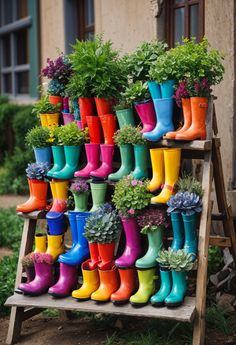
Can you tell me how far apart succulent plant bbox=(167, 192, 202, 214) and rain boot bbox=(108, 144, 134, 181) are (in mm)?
415

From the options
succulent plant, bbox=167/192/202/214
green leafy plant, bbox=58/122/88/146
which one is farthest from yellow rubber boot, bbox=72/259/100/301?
green leafy plant, bbox=58/122/88/146

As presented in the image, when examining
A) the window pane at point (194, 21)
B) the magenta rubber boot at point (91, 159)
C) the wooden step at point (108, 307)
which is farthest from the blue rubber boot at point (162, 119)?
the window pane at point (194, 21)

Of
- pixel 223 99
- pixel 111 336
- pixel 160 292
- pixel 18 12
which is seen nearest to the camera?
pixel 160 292

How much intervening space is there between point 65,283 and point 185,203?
0.91 metres

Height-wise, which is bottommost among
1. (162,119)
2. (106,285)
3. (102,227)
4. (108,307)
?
(108,307)

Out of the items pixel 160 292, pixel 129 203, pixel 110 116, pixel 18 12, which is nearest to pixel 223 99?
pixel 110 116

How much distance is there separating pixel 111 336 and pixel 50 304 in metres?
0.47

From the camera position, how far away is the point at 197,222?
3756 millimetres

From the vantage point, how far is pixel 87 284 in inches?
151

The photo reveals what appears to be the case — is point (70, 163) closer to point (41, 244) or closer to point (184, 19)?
point (41, 244)

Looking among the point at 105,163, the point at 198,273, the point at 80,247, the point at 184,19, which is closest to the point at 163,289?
the point at 198,273

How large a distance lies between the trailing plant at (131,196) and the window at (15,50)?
20.9ft

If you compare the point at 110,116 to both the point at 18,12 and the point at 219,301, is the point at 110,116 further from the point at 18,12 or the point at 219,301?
the point at 18,12

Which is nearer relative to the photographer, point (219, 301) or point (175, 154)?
point (175, 154)
